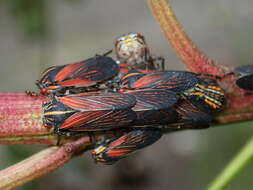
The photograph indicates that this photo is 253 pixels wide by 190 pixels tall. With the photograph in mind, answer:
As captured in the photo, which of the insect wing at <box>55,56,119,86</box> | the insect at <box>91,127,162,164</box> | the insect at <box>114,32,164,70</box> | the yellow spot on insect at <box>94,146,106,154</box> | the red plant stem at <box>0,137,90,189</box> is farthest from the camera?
the insect at <box>114,32,164,70</box>

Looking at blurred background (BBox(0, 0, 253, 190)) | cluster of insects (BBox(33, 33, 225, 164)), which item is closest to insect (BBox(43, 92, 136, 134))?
cluster of insects (BBox(33, 33, 225, 164))

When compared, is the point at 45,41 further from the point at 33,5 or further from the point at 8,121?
the point at 8,121

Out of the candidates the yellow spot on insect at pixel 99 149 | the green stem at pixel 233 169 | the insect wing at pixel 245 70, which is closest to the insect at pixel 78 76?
the yellow spot on insect at pixel 99 149

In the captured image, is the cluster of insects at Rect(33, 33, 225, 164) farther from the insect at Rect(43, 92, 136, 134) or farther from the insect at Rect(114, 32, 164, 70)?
the insect at Rect(114, 32, 164, 70)

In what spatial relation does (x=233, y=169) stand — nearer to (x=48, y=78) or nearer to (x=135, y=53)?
(x=48, y=78)

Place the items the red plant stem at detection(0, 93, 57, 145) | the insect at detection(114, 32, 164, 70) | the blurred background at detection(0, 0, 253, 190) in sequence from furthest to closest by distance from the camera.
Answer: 1. the blurred background at detection(0, 0, 253, 190)
2. the insect at detection(114, 32, 164, 70)
3. the red plant stem at detection(0, 93, 57, 145)

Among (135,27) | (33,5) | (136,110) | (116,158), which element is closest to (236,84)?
(136,110)

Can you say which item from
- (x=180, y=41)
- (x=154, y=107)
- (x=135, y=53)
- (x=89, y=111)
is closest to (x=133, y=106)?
(x=154, y=107)
